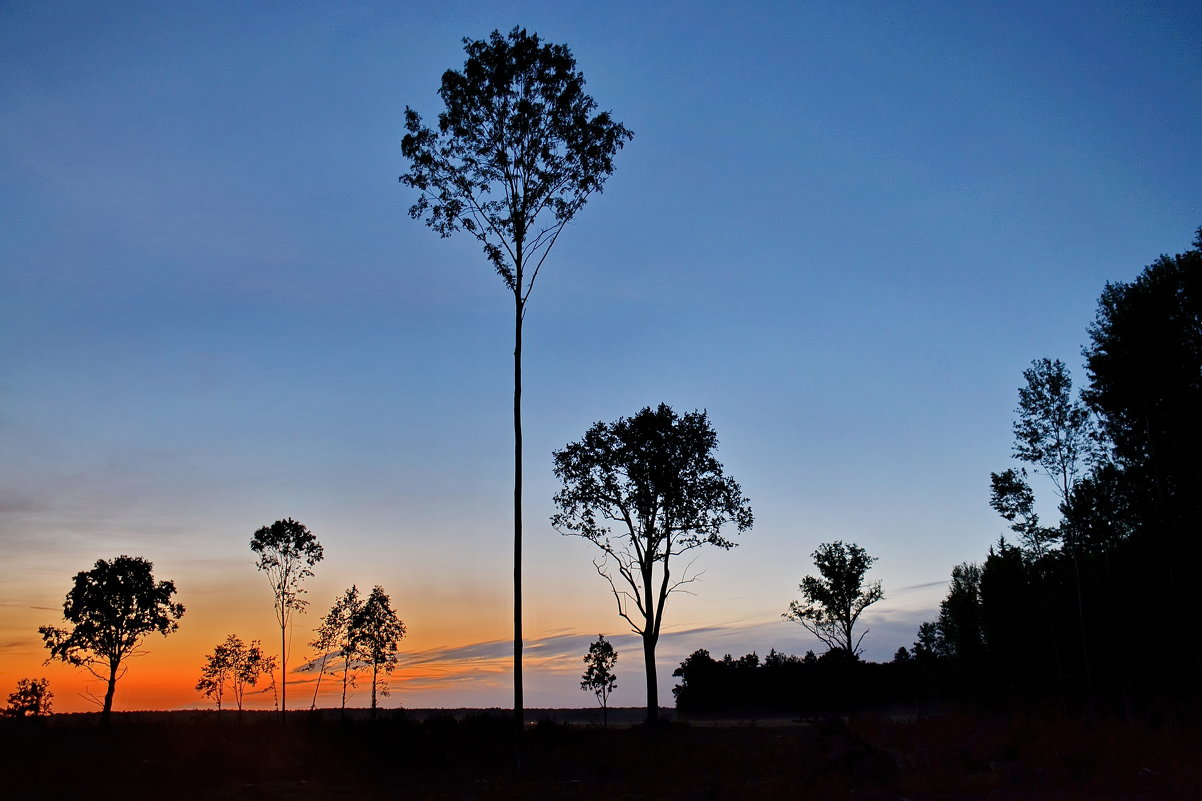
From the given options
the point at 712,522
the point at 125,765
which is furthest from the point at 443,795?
the point at 712,522

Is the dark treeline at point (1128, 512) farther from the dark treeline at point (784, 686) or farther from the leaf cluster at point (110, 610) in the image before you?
the leaf cluster at point (110, 610)

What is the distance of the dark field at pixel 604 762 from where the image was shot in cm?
2184

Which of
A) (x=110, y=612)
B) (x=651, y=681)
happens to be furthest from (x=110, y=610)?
(x=651, y=681)

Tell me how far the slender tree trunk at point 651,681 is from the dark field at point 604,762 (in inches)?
50.6

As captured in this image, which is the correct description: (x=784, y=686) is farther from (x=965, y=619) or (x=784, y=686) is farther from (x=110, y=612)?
(x=110, y=612)

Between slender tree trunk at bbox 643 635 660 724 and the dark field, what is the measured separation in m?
1.28

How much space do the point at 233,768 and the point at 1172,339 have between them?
152ft

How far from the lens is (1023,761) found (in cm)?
2333

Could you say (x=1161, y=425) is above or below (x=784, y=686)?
above

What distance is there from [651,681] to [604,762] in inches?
354

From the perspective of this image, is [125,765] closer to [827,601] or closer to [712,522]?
[712,522]

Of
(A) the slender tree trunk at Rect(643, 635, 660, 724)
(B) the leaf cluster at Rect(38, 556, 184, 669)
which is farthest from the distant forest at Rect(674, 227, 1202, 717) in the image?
(B) the leaf cluster at Rect(38, 556, 184, 669)

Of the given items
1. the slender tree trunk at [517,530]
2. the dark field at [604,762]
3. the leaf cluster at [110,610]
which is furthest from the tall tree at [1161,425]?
the leaf cluster at [110,610]

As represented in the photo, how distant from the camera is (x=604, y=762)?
30312 mm
